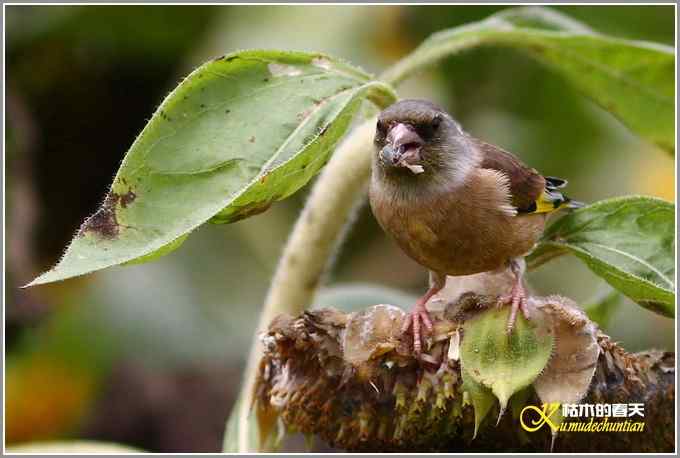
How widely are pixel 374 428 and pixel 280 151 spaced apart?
1.85 feet

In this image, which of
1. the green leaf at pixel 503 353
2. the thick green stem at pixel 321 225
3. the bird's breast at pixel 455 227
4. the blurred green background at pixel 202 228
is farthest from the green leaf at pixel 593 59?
the blurred green background at pixel 202 228

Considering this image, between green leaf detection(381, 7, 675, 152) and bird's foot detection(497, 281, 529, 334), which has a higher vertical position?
green leaf detection(381, 7, 675, 152)

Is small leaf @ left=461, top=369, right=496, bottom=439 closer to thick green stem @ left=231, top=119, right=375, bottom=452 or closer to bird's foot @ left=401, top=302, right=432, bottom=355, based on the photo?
bird's foot @ left=401, top=302, right=432, bottom=355

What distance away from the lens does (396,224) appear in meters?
2.42

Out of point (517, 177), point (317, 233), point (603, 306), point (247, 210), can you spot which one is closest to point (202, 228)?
point (317, 233)

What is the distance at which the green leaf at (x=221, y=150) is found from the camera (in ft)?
5.65

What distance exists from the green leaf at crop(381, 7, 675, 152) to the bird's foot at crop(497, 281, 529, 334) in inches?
26.5

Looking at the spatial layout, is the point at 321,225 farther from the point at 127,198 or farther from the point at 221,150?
the point at 127,198

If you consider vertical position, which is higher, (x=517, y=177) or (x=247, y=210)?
(x=247, y=210)

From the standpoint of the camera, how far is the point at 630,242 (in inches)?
85.3

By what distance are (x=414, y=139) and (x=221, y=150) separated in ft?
1.91

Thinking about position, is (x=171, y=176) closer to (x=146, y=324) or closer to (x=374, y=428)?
(x=374, y=428)

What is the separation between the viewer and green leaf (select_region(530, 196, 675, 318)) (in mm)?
2115

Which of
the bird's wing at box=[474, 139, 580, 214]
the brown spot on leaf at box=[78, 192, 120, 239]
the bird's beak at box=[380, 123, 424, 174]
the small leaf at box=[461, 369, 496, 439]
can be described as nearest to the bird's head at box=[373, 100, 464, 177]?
the bird's beak at box=[380, 123, 424, 174]
